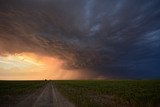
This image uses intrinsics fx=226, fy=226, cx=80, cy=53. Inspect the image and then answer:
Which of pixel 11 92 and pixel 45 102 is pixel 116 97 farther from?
pixel 11 92

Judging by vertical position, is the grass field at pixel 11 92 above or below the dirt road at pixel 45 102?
above

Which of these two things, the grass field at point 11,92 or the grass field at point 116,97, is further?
the grass field at point 11,92

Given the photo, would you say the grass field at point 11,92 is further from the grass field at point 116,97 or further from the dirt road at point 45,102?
the grass field at point 116,97

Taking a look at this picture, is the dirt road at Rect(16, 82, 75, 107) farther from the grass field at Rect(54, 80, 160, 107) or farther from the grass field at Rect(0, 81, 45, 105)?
the grass field at Rect(0, 81, 45, 105)

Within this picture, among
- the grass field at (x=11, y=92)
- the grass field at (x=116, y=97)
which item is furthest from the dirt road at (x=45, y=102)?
the grass field at (x=11, y=92)

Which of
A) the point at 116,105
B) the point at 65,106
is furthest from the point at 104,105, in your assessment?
the point at 65,106


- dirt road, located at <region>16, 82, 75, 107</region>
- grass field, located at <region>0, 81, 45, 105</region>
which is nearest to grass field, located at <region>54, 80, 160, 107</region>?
dirt road, located at <region>16, 82, 75, 107</region>

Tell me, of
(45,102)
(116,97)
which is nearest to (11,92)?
(116,97)

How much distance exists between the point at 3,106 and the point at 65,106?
4518mm

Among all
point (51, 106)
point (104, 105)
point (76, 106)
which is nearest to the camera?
point (51, 106)

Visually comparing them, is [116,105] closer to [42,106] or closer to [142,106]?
[142,106]

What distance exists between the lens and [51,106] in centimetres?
1566

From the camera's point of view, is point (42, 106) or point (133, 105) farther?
point (133, 105)

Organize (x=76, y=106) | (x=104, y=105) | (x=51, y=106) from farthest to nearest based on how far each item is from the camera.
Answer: (x=104, y=105)
(x=76, y=106)
(x=51, y=106)
